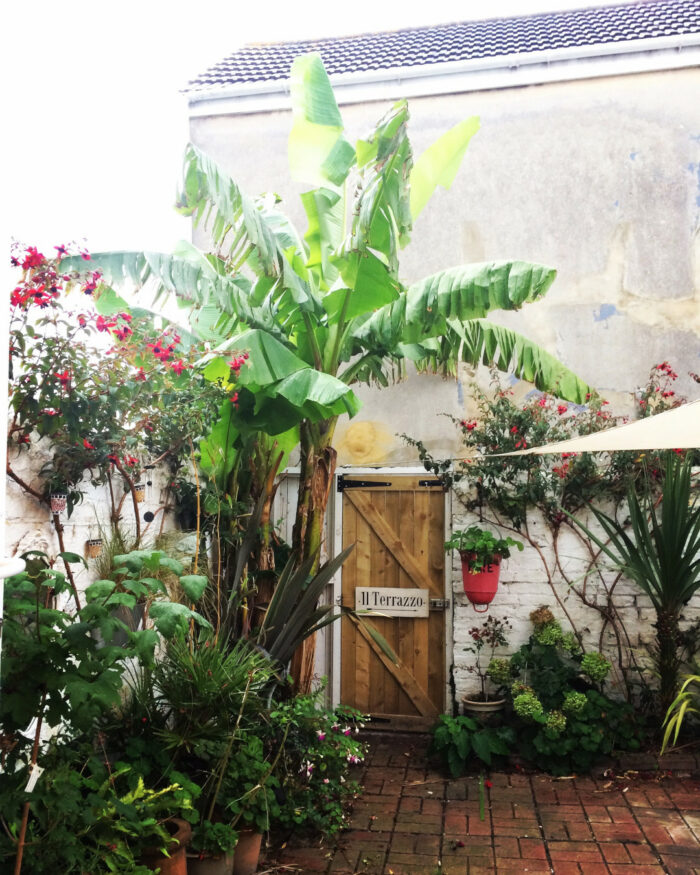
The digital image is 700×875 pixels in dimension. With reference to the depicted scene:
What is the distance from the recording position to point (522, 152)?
21.4 ft

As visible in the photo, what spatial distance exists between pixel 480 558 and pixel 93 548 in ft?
9.19

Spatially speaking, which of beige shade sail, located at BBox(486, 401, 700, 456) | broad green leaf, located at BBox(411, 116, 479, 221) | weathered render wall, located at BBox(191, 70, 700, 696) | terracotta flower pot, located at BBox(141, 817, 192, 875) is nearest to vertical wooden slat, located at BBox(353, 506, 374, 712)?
weathered render wall, located at BBox(191, 70, 700, 696)

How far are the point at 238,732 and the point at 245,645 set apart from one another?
→ 0.52 meters

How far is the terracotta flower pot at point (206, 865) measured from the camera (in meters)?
3.30

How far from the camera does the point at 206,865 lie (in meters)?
3.31

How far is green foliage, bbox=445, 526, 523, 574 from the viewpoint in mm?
5570

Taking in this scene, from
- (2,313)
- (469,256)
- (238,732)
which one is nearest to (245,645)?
(238,732)

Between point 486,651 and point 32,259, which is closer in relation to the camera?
point 32,259

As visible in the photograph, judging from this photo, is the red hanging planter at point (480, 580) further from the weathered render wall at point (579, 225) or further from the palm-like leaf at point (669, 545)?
the weathered render wall at point (579, 225)

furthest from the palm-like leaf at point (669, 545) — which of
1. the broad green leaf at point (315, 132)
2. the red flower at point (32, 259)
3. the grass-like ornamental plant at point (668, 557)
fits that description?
the red flower at point (32, 259)

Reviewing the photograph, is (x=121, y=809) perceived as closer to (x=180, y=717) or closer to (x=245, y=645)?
(x=180, y=717)

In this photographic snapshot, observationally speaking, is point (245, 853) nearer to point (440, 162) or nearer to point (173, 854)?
point (173, 854)

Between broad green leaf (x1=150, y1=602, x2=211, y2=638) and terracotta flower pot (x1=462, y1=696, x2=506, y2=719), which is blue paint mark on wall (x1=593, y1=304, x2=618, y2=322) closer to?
terracotta flower pot (x1=462, y1=696, x2=506, y2=719)

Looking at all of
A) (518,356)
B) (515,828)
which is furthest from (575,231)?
(515,828)
